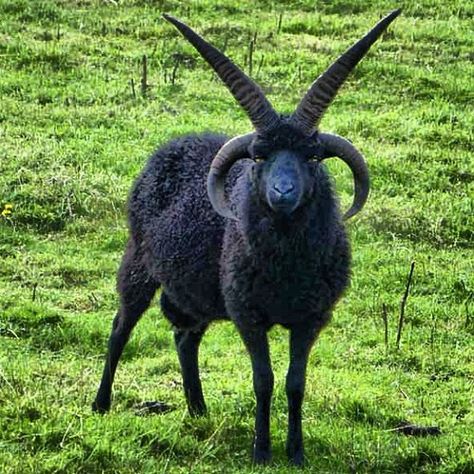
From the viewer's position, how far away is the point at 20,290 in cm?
1088

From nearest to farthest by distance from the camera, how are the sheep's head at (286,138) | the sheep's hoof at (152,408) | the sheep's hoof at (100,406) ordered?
1. the sheep's head at (286,138)
2. the sheep's hoof at (152,408)
3. the sheep's hoof at (100,406)

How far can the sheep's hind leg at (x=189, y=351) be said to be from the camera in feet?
26.9

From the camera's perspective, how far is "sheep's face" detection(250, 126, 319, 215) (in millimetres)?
6578

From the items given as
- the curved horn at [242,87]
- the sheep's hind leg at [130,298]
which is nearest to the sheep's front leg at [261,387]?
the curved horn at [242,87]

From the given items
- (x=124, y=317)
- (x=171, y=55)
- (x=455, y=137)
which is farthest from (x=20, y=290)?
(x=171, y=55)

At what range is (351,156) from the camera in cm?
720

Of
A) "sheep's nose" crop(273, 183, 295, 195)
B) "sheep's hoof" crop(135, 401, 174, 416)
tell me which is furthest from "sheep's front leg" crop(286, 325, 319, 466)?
"sheep's hoof" crop(135, 401, 174, 416)

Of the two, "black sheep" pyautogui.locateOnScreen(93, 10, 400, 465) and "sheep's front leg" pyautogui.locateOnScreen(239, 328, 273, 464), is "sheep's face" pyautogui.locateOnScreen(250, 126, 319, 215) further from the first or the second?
"sheep's front leg" pyautogui.locateOnScreen(239, 328, 273, 464)

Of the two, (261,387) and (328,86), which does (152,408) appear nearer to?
(261,387)

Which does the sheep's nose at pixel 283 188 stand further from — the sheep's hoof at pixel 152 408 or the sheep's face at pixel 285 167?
the sheep's hoof at pixel 152 408

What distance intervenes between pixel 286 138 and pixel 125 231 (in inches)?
229

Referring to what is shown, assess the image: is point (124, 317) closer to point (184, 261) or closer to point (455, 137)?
point (184, 261)

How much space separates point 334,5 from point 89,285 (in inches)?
489

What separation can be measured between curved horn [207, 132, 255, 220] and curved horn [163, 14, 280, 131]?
0.27 m
